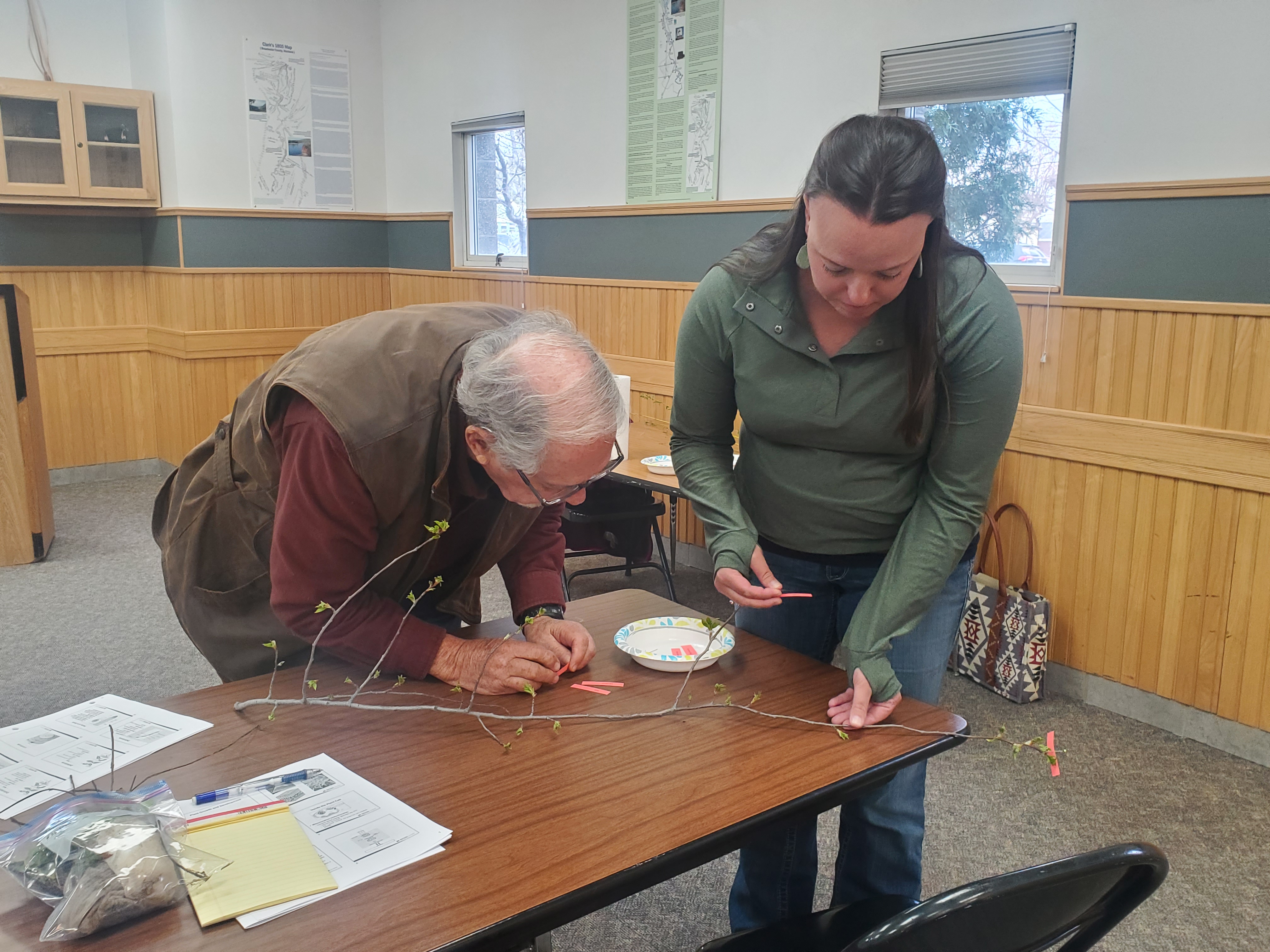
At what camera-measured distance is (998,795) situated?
269 centimetres

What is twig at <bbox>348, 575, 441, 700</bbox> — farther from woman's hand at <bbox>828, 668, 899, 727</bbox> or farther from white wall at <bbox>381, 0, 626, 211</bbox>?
white wall at <bbox>381, 0, 626, 211</bbox>

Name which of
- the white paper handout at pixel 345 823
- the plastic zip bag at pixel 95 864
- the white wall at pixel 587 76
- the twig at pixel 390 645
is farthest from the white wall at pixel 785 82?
the plastic zip bag at pixel 95 864

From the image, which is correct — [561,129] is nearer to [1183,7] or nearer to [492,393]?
[1183,7]

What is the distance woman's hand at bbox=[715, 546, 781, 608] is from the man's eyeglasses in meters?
0.25

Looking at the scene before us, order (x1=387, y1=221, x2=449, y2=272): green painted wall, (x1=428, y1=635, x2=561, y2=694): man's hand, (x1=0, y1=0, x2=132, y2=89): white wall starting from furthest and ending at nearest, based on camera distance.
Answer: (x1=387, y1=221, x2=449, y2=272): green painted wall → (x1=0, y1=0, x2=132, y2=89): white wall → (x1=428, y1=635, x2=561, y2=694): man's hand

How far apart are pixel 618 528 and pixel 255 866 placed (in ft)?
10.0

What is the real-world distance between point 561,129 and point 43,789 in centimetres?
450

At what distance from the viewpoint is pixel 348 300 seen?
6.72 meters

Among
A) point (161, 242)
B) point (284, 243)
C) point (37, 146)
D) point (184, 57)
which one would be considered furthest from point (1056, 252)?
point (37, 146)

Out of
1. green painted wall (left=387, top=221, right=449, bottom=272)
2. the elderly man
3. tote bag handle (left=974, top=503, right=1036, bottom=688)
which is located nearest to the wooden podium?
green painted wall (left=387, top=221, right=449, bottom=272)

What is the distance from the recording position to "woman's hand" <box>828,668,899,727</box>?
4.64 feet

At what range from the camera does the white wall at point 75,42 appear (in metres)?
5.68

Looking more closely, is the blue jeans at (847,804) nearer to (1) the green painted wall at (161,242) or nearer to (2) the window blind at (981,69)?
(2) the window blind at (981,69)

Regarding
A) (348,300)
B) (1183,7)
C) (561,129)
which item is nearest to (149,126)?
(348,300)
